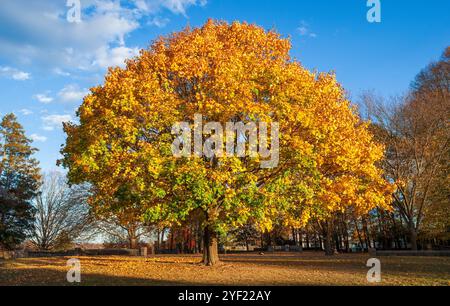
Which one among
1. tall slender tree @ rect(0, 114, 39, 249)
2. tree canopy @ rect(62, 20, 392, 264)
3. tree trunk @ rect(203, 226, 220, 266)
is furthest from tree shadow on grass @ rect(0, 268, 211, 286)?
tall slender tree @ rect(0, 114, 39, 249)

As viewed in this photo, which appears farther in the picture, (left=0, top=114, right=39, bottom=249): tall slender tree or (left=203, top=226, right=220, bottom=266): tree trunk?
(left=0, top=114, right=39, bottom=249): tall slender tree

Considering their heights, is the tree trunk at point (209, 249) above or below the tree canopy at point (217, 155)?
below

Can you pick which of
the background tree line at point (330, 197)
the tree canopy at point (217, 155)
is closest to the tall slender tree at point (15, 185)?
the background tree line at point (330, 197)

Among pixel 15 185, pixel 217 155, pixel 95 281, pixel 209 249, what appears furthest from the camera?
pixel 15 185

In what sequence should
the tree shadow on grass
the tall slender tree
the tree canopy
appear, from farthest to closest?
the tall slender tree → the tree canopy → the tree shadow on grass

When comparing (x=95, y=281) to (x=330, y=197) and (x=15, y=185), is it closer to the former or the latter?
(x=330, y=197)

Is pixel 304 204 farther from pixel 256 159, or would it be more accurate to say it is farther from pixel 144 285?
pixel 144 285

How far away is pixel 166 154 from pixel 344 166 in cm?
896

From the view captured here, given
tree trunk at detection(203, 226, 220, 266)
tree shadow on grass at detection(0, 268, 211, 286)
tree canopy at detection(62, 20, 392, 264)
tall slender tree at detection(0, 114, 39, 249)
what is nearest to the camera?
tree shadow on grass at detection(0, 268, 211, 286)

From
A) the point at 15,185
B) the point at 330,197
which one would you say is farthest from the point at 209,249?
the point at 15,185

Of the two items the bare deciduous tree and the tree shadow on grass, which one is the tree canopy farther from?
the bare deciduous tree

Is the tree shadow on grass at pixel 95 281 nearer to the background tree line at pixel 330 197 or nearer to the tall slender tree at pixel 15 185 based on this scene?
the background tree line at pixel 330 197

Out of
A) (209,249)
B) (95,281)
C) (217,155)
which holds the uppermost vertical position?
(217,155)
